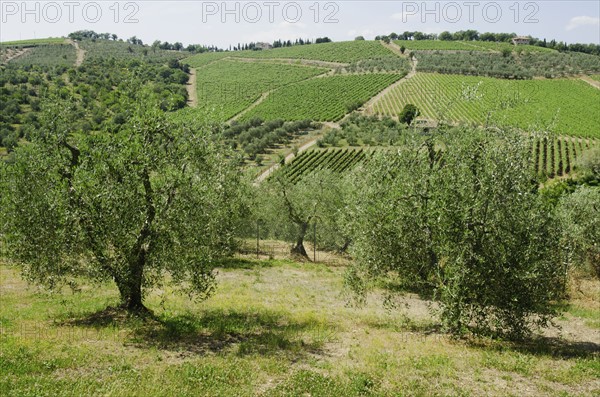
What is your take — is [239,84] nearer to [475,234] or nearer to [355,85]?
[355,85]

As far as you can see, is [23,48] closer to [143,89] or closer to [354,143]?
[354,143]

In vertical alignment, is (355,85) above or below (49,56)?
below

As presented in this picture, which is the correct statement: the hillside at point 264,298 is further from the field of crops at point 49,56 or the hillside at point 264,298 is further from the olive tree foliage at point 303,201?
the field of crops at point 49,56

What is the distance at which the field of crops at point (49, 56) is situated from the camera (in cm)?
15886

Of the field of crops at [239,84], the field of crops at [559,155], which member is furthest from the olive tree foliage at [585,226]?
the field of crops at [239,84]

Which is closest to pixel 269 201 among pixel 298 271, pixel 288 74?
pixel 298 271

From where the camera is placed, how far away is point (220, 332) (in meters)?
18.2

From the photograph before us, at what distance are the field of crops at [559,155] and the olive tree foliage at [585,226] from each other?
5192 centimetres

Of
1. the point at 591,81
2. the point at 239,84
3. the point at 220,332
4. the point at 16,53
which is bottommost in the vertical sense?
the point at 220,332

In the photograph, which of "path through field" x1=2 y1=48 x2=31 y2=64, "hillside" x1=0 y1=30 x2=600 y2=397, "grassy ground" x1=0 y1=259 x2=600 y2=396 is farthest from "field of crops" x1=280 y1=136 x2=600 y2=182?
"path through field" x1=2 y1=48 x2=31 y2=64

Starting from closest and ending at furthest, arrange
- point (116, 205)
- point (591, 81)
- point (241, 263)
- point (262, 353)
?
point (262, 353), point (116, 205), point (241, 263), point (591, 81)

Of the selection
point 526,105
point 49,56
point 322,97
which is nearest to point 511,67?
point 322,97

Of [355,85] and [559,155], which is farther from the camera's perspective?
[355,85]

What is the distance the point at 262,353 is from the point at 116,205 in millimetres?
8011
